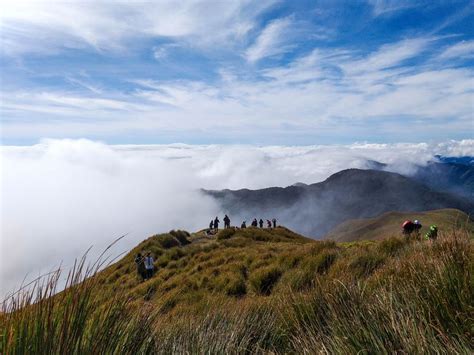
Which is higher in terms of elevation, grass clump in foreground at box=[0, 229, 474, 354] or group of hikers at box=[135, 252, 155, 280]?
grass clump in foreground at box=[0, 229, 474, 354]

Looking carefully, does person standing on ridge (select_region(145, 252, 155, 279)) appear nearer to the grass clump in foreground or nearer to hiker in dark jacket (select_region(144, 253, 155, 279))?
hiker in dark jacket (select_region(144, 253, 155, 279))

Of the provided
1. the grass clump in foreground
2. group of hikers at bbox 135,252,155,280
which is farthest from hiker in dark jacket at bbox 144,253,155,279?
the grass clump in foreground

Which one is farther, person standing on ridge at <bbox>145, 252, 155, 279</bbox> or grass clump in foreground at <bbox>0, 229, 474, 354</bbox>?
person standing on ridge at <bbox>145, 252, 155, 279</bbox>

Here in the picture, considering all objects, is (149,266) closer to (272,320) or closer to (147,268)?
(147,268)

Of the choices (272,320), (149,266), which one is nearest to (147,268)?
(149,266)

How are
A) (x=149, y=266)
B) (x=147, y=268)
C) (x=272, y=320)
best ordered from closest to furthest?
(x=272, y=320), (x=149, y=266), (x=147, y=268)

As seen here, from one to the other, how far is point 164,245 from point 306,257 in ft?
61.5

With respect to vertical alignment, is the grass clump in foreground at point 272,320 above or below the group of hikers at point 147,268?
above

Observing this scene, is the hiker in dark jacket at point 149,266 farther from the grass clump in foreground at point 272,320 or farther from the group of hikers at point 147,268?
the grass clump in foreground at point 272,320

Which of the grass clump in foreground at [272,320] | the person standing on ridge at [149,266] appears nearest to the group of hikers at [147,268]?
the person standing on ridge at [149,266]

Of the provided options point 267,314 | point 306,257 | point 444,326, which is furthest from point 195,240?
point 444,326

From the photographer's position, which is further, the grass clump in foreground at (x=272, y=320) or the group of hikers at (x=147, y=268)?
the group of hikers at (x=147, y=268)

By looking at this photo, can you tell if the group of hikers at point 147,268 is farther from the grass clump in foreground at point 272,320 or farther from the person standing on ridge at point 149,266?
the grass clump in foreground at point 272,320

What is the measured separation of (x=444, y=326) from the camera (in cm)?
371
